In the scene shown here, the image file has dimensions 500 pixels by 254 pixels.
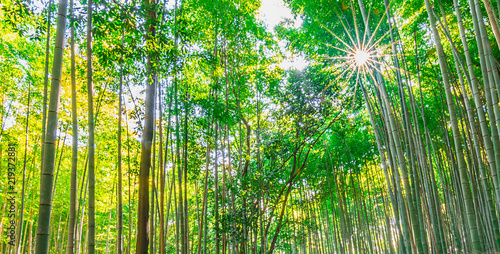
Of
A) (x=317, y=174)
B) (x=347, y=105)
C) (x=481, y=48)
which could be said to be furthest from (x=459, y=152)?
(x=317, y=174)

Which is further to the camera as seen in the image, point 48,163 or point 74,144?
point 74,144

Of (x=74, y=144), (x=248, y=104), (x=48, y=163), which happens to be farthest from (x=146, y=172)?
(x=248, y=104)

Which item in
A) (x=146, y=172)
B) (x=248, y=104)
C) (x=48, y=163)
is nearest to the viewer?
(x=48, y=163)

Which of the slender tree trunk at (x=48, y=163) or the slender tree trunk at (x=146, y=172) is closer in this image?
the slender tree trunk at (x=48, y=163)

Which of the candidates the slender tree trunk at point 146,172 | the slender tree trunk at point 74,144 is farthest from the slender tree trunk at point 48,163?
the slender tree trunk at point 146,172

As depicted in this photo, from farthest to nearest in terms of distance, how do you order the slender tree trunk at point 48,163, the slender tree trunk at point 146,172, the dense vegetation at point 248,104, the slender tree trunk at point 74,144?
1. the slender tree trunk at point 146,172
2. the dense vegetation at point 248,104
3. the slender tree trunk at point 74,144
4. the slender tree trunk at point 48,163

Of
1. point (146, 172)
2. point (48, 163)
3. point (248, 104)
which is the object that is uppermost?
point (248, 104)

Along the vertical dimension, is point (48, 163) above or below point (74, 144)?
below

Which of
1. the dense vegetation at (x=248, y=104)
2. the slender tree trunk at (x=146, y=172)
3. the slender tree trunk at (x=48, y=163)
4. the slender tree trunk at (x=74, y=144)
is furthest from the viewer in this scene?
the slender tree trunk at (x=146, y=172)

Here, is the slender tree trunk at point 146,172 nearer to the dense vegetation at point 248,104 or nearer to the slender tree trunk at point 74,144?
the dense vegetation at point 248,104

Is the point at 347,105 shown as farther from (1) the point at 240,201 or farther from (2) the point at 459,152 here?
(2) the point at 459,152

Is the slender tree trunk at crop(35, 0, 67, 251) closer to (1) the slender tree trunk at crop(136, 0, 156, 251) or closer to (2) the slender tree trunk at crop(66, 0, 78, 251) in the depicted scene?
(2) the slender tree trunk at crop(66, 0, 78, 251)

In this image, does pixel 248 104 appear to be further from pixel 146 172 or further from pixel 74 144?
pixel 74 144

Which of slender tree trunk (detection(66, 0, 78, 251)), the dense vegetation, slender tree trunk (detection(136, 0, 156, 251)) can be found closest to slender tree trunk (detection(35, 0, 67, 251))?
the dense vegetation
